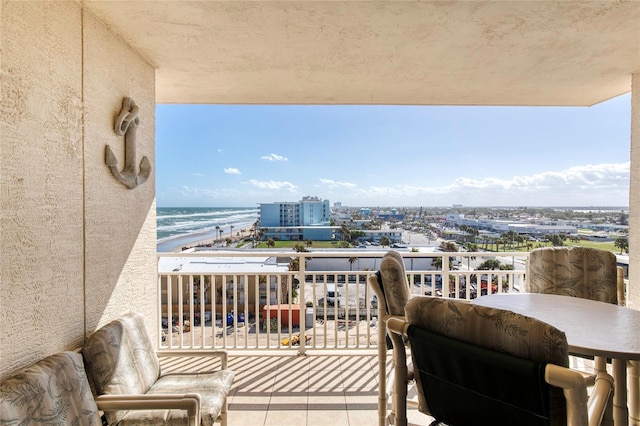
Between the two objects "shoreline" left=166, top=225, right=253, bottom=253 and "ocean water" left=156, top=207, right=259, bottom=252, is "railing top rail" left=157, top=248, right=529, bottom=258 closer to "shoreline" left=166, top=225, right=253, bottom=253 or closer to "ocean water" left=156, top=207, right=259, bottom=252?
"shoreline" left=166, top=225, right=253, bottom=253

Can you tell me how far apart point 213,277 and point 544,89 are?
159 inches

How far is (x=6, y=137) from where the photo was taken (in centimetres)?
136

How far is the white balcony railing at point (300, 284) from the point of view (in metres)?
3.51

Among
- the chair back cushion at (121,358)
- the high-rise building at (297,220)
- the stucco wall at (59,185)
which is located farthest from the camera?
the high-rise building at (297,220)

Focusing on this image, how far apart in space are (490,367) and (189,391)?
5.76 feet

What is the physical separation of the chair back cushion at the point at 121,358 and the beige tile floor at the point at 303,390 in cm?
87

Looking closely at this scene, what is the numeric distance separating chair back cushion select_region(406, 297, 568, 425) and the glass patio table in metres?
0.75

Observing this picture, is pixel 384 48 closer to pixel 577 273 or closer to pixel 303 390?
pixel 577 273

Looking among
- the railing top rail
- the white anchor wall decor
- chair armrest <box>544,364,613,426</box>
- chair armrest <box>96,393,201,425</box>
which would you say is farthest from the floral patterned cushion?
the railing top rail

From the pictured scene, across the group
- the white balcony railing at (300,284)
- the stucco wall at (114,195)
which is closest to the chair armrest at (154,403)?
the stucco wall at (114,195)

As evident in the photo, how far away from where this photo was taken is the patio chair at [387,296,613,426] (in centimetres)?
86

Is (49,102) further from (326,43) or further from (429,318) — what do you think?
(429,318)

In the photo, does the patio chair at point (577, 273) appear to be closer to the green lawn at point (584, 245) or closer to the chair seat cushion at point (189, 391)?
the green lawn at point (584, 245)

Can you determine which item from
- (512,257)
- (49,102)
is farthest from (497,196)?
(49,102)
